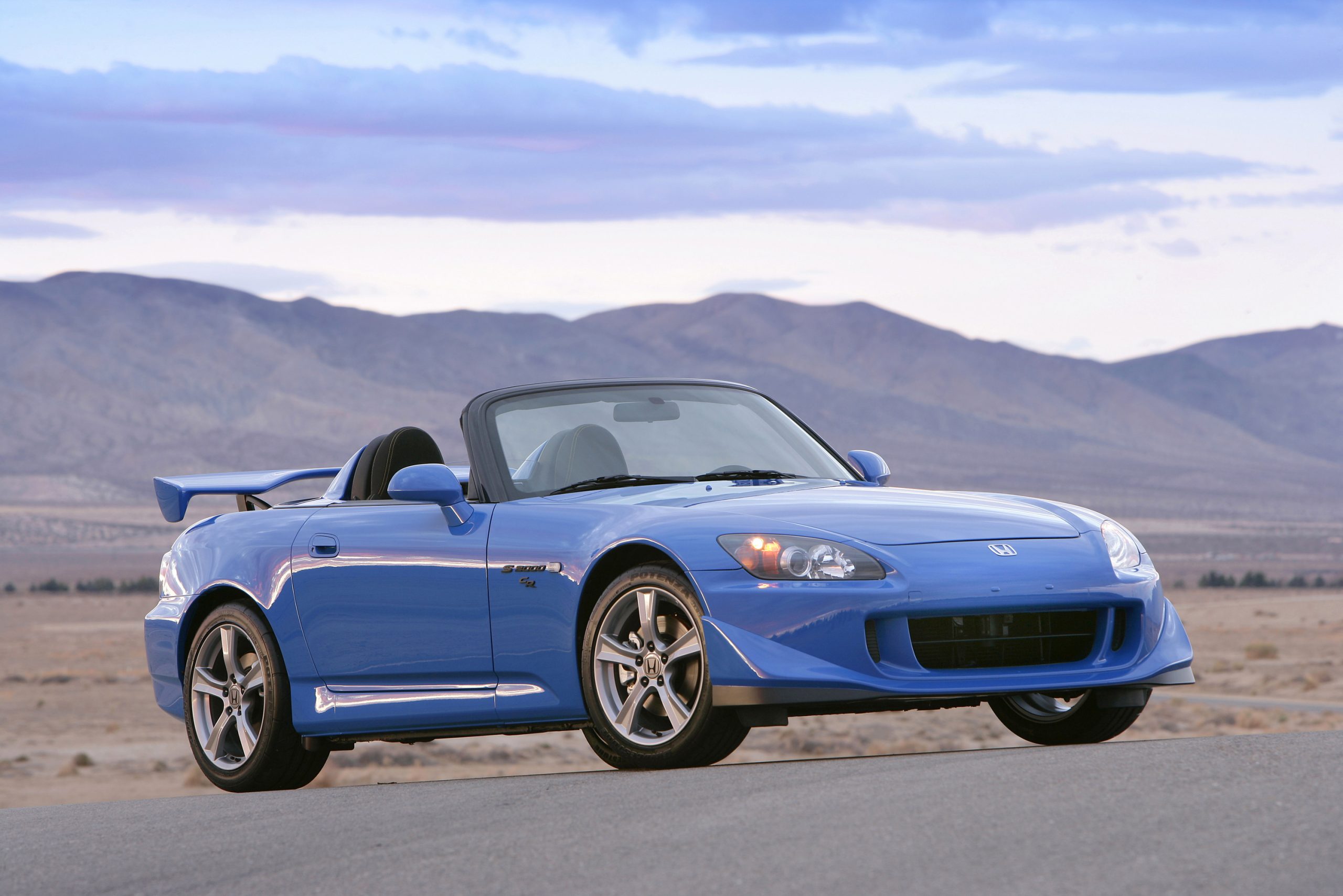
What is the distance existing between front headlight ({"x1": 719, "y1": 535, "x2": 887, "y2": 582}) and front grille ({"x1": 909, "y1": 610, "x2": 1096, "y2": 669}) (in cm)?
27

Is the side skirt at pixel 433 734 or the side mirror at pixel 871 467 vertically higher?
the side mirror at pixel 871 467

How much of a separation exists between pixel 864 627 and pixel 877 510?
611 mm

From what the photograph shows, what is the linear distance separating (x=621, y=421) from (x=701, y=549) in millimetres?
1464

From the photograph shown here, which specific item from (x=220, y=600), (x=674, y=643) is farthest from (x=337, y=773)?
(x=674, y=643)

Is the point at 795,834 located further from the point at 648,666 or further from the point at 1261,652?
the point at 1261,652

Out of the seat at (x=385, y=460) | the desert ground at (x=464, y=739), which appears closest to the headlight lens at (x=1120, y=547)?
the seat at (x=385, y=460)

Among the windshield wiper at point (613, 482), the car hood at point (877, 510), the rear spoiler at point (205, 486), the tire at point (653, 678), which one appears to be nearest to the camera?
the tire at point (653, 678)

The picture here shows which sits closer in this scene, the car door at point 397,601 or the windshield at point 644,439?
the car door at point 397,601

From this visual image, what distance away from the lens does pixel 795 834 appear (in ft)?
16.9

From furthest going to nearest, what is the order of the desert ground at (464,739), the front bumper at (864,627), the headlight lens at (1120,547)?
the desert ground at (464,739) → the headlight lens at (1120,547) → the front bumper at (864,627)

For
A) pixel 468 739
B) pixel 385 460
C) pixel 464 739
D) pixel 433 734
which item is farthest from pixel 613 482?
pixel 468 739

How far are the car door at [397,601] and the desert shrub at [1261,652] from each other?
4947 centimetres

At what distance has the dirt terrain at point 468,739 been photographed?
109ft

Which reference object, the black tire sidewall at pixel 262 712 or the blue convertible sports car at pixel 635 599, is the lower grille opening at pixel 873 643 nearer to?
the blue convertible sports car at pixel 635 599
